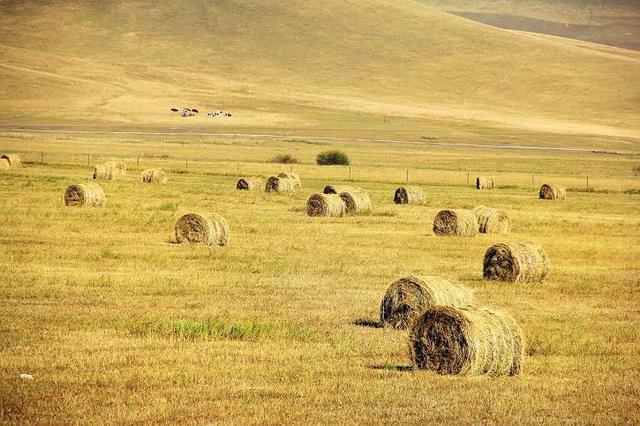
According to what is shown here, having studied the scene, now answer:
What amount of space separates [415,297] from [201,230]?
38.2 feet

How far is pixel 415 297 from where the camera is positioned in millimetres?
18375

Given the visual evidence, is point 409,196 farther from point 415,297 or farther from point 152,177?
point 415,297

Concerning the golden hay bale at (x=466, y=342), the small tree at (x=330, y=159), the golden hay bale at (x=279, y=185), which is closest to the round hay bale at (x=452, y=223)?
the golden hay bale at (x=279, y=185)

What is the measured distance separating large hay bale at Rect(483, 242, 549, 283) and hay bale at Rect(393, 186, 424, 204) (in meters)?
21.9

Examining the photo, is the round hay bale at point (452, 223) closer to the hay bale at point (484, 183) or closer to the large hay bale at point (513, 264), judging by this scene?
the large hay bale at point (513, 264)

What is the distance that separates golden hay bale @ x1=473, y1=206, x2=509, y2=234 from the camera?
35875 millimetres

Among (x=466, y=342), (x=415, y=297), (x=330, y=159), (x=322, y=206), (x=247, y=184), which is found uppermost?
(x=330, y=159)

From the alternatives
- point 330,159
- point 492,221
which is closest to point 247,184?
point 492,221

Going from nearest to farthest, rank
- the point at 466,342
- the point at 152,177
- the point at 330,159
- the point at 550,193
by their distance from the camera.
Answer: the point at 466,342 < the point at 550,193 < the point at 152,177 < the point at 330,159

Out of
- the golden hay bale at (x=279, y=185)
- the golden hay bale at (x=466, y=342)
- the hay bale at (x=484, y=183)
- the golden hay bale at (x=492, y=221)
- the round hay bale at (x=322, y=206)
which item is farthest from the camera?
the hay bale at (x=484, y=183)

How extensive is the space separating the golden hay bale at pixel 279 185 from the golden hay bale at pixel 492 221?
49.5 ft

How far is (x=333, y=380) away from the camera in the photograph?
48.0ft

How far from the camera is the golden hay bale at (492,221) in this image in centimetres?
3588

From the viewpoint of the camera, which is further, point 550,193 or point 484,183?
point 484,183
